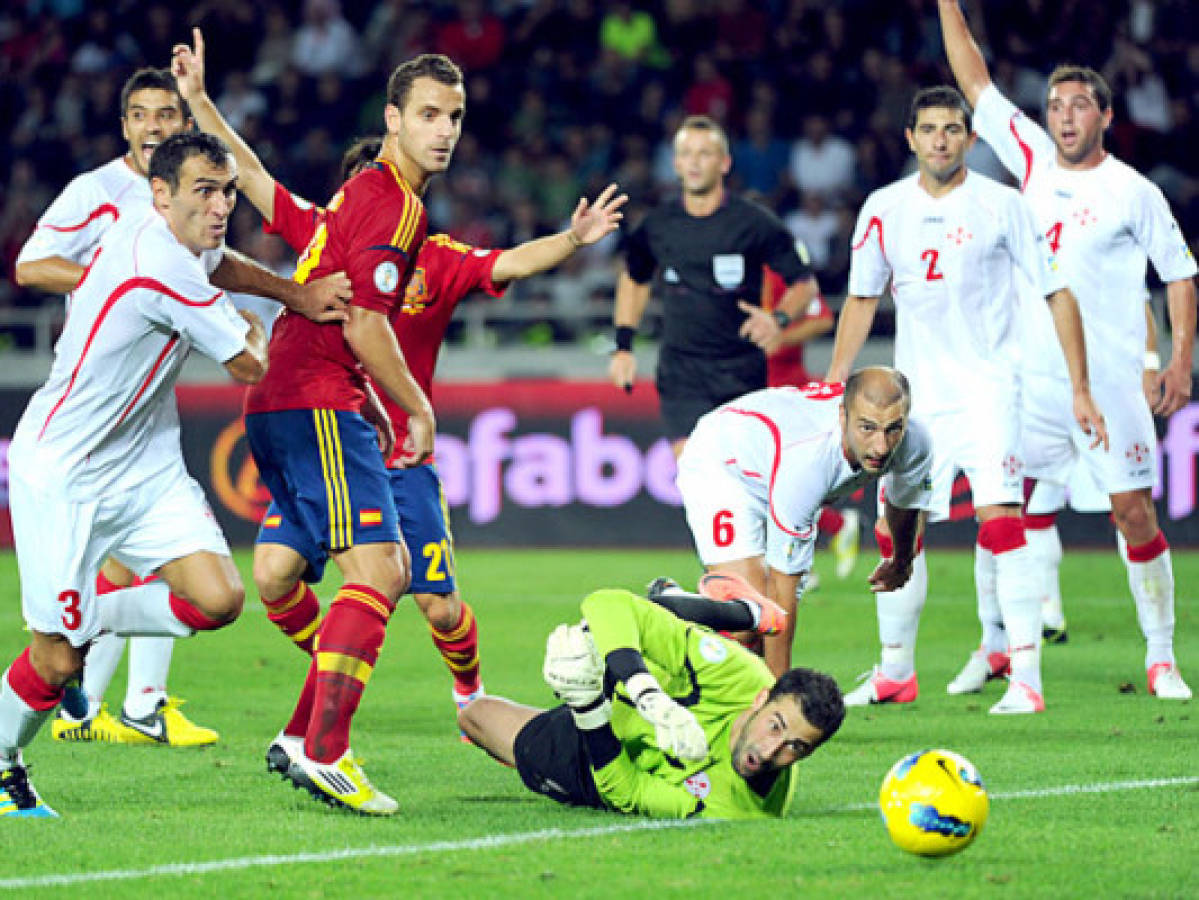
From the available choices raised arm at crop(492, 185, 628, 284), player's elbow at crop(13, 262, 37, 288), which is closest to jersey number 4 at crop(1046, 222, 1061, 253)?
raised arm at crop(492, 185, 628, 284)

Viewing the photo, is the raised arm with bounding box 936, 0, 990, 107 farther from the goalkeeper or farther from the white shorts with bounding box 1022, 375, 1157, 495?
the goalkeeper

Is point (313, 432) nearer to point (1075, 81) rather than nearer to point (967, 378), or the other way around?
point (967, 378)

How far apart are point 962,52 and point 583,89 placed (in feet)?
36.3

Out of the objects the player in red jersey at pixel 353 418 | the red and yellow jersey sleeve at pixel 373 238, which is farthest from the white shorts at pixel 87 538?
the red and yellow jersey sleeve at pixel 373 238

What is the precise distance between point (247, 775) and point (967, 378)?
3.59m

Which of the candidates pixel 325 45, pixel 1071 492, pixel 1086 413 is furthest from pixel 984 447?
pixel 325 45

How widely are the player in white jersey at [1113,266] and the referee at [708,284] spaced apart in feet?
6.16

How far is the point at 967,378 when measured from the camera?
28.9 ft

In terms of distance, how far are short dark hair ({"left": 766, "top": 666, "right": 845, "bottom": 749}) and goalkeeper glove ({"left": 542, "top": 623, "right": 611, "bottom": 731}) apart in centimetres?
52

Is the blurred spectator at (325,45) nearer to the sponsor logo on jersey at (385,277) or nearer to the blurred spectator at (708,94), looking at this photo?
the blurred spectator at (708,94)

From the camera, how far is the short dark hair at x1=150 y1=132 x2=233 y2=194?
245 inches

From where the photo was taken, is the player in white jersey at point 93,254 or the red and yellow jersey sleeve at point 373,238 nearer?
the red and yellow jersey sleeve at point 373,238

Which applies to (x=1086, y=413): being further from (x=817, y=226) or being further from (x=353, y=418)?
(x=817, y=226)

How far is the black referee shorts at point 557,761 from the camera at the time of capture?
6180mm
